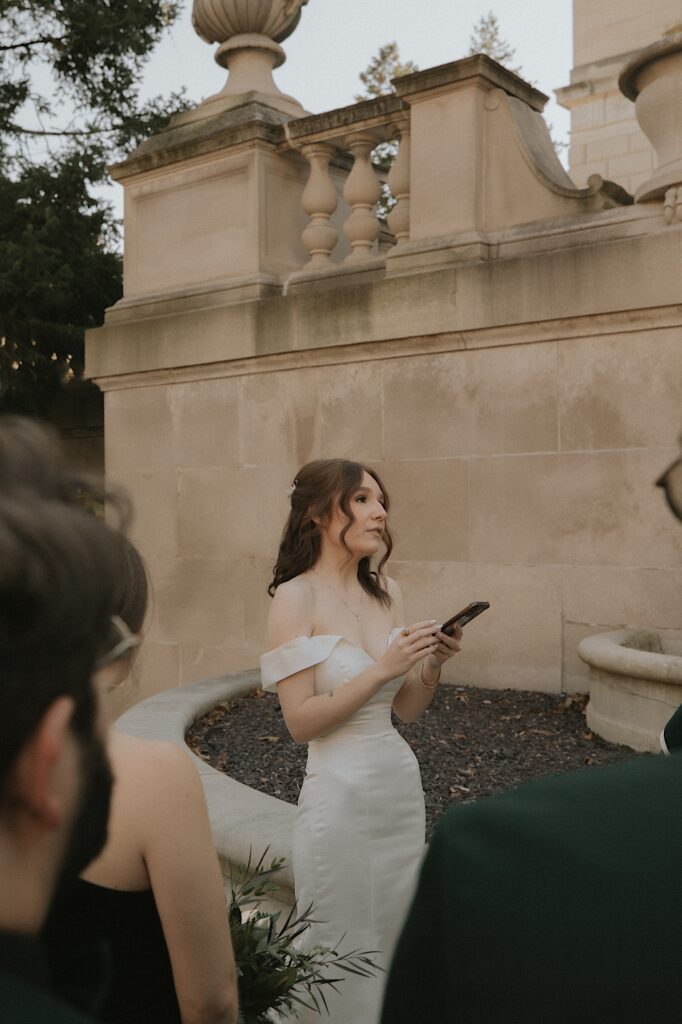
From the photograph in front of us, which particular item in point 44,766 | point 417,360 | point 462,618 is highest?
point 417,360

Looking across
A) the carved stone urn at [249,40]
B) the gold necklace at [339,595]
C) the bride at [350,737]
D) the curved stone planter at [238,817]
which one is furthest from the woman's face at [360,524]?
the carved stone urn at [249,40]

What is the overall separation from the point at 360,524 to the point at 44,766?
8.47 ft

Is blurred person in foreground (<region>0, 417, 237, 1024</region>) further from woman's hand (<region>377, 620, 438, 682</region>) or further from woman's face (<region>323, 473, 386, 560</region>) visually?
woman's face (<region>323, 473, 386, 560</region>)

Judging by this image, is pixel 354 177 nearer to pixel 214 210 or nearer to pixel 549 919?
pixel 214 210

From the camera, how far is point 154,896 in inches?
60.7

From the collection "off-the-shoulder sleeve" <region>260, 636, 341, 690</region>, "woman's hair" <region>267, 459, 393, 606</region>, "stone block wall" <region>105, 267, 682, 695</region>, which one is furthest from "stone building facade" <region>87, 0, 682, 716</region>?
"off-the-shoulder sleeve" <region>260, 636, 341, 690</region>

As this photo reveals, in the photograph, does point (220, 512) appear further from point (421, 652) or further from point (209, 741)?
point (421, 652)

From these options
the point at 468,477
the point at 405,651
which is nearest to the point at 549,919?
the point at 405,651

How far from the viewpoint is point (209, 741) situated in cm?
511

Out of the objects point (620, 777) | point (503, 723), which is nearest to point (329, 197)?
point (503, 723)

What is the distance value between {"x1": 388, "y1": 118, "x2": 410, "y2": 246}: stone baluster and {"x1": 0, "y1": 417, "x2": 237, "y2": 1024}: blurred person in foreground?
5334mm

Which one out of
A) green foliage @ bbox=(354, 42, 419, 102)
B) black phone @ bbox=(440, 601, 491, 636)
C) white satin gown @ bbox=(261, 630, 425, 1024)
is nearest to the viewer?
white satin gown @ bbox=(261, 630, 425, 1024)

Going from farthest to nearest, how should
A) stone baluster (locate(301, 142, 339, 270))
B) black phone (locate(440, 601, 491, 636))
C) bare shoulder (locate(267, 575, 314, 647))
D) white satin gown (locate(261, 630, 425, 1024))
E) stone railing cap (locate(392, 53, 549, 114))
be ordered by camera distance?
stone baluster (locate(301, 142, 339, 270))
stone railing cap (locate(392, 53, 549, 114))
bare shoulder (locate(267, 575, 314, 647))
black phone (locate(440, 601, 491, 636))
white satin gown (locate(261, 630, 425, 1024))

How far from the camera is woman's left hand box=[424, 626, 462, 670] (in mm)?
3066
